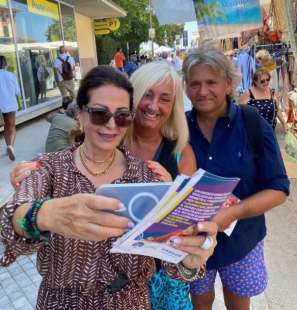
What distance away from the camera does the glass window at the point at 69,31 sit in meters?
15.6

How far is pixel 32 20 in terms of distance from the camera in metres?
12.1

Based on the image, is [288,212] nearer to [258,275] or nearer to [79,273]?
[258,275]

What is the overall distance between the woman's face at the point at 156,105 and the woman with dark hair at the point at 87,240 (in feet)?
0.99

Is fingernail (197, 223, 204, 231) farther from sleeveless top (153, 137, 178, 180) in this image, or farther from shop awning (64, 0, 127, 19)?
shop awning (64, 0, 127, 19)

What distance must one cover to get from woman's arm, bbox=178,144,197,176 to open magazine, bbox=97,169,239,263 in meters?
0.74

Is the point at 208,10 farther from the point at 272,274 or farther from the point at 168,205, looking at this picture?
the point at 168,205

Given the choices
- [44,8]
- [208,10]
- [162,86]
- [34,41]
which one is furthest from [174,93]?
[44,8]

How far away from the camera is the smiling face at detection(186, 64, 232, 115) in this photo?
2.04 m

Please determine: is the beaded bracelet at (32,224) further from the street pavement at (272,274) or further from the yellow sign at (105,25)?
the yellow sign at (105,25)

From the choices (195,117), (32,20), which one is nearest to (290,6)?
(195,117)

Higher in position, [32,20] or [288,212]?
[32,20]

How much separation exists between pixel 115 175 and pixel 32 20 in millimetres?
12070

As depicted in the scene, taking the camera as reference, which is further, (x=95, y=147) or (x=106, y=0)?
(x=106, y=0)

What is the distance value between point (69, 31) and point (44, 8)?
3.45 meters
